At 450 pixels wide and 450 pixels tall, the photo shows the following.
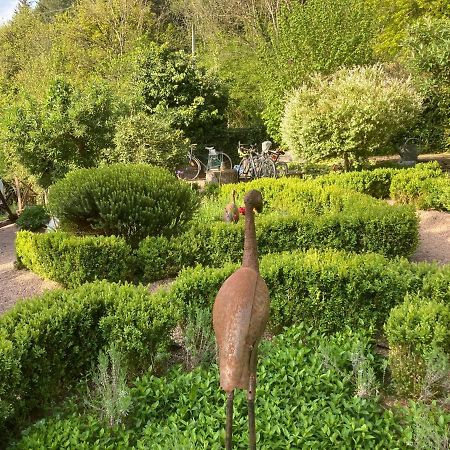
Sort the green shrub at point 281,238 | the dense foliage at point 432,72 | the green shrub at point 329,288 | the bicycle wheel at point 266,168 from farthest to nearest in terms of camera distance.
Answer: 1. the bicycle wheel at point 266,168
2. the dense foliage at point 432,72
3. the green shrub at point 281,238
4. the green shrub at point 329,288

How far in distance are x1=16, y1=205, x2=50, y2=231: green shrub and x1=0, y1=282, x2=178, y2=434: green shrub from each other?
8039 mm

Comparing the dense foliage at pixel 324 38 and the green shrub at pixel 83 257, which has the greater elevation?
the dense foliage at pixel 324 38

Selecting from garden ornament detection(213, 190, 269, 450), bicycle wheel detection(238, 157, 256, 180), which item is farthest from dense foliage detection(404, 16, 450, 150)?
garden ornament detection(213, 190, 269, 450)

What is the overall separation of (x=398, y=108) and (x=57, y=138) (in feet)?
29.7

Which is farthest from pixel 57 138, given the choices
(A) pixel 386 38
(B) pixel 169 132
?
(A) pixel 386 38

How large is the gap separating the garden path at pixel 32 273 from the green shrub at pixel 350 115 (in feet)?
10.5

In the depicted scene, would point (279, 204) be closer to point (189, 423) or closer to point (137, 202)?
point (137, 202)

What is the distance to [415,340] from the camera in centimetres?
385

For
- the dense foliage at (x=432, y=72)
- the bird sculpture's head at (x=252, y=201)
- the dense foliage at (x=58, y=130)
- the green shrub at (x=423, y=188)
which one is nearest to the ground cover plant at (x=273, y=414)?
the bird sculpture's head at (x=252, y=201)

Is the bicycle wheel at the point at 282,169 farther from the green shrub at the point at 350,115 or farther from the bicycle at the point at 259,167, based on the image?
the green shrub at the point at 350,115

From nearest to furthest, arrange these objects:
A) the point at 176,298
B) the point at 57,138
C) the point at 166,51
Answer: the point at 176,298, the point at 57,138, the point at 166,51

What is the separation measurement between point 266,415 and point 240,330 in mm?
1641

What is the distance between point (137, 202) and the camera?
7000mm

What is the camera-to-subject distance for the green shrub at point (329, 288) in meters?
4.69
